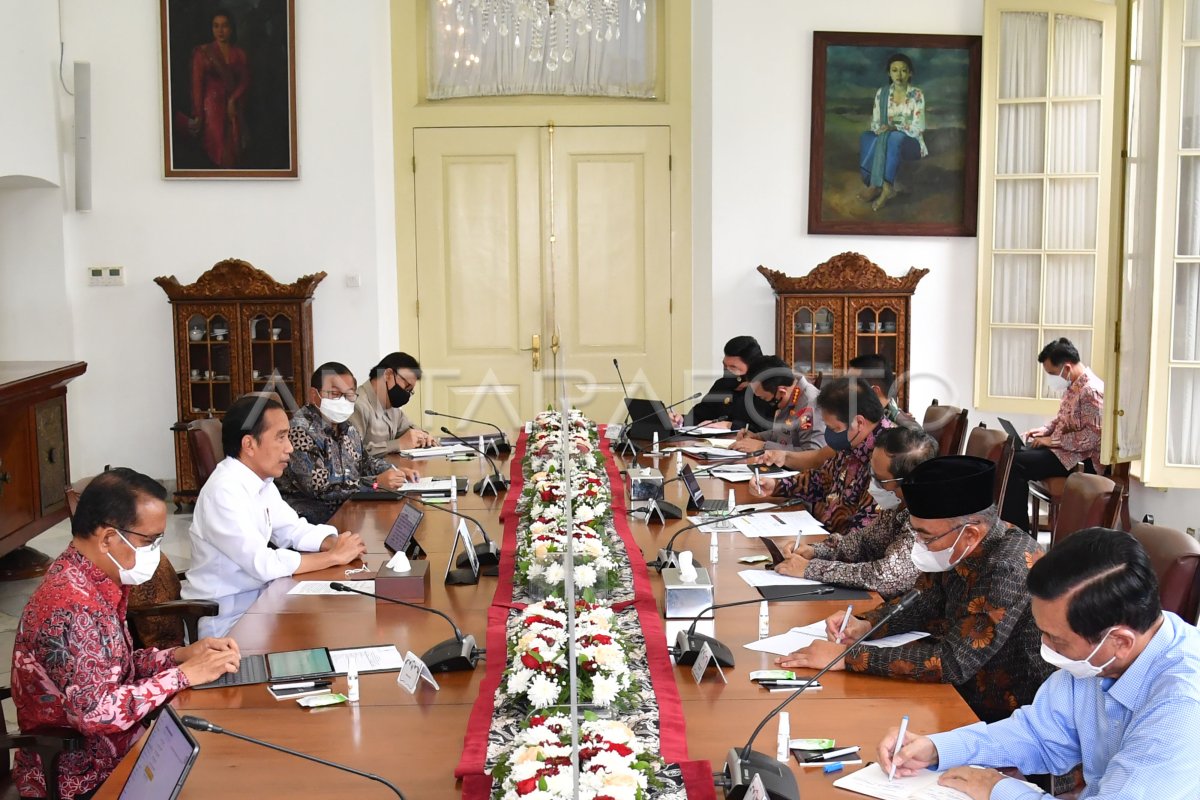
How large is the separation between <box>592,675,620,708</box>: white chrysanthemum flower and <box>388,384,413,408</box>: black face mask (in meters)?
4.37

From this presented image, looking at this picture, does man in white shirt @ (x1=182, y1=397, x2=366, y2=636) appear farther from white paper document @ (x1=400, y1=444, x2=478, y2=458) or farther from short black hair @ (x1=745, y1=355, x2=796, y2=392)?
short black hair @ (x1=745, y1=355, x2=796, y2=392)

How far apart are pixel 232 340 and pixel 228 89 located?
5.60 feet

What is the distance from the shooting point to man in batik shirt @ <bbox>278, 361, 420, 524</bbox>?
528 cm

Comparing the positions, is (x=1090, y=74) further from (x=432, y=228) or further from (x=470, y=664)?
(x=470, y=664)

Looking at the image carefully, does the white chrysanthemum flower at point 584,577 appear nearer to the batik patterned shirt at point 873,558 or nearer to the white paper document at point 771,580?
the white paper document at point 771,580

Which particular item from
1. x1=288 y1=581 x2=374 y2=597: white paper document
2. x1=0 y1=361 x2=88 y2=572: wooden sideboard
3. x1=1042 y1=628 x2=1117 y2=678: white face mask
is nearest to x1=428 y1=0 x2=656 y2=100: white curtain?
Result: x1=0 y1=361 x2=88 y2=572: wooden sideboard

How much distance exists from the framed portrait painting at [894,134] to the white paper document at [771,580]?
4890mm

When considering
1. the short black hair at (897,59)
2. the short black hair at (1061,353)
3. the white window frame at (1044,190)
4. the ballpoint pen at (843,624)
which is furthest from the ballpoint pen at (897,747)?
the short black hair at (897,59)

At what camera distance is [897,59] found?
8.01 meters

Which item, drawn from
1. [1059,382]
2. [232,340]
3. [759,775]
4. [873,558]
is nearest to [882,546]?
[873,558]

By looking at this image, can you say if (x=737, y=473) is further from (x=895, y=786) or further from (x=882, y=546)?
(x=895, y=786)

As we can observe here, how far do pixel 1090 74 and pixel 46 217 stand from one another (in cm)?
691

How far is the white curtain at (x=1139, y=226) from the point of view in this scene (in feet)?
18.7

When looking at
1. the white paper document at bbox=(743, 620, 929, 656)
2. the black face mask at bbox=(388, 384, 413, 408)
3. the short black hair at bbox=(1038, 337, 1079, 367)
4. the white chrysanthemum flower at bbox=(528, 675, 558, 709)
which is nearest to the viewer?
the white chrysanthemum flower at bbox=(528, 675, 558, 709)
